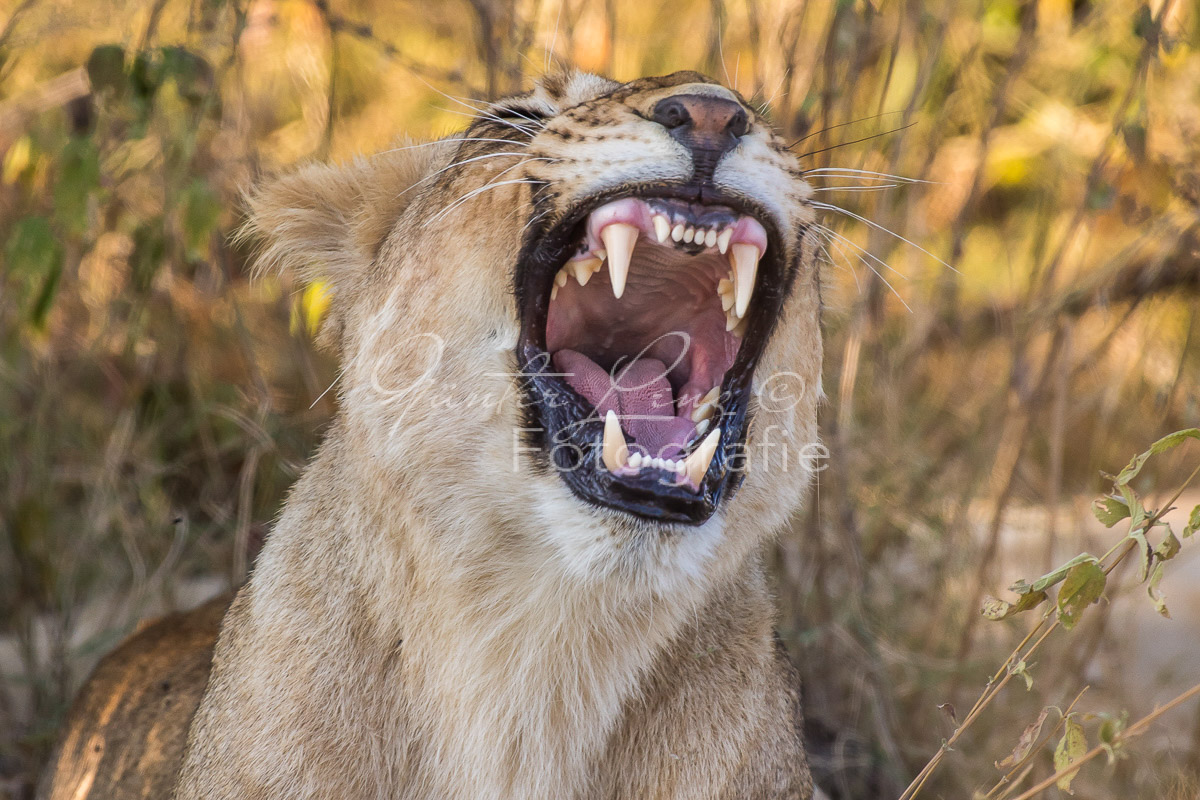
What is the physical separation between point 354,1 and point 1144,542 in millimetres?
6419

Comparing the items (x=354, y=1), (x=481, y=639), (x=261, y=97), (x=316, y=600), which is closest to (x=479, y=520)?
(x=481, y=639)

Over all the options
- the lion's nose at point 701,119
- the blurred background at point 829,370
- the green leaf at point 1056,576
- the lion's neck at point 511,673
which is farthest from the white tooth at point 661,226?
the green leaf at point 1056,576

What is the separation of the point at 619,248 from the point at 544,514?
51 cm

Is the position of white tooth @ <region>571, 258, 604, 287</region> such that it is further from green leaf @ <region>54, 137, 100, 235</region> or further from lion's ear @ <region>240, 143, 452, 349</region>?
green leaf @ <region>54, 137, 100, 235</region>

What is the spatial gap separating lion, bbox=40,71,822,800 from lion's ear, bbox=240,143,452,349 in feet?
0.54

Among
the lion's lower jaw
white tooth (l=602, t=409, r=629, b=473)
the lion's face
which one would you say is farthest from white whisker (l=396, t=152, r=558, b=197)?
the lion's lower jaw

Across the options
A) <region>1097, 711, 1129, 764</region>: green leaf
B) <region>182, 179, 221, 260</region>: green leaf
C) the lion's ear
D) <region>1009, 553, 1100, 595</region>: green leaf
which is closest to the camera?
<region>1097, 711, 1129, 764</region>: green leaf

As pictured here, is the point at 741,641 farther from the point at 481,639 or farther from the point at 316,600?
the point at 316,600

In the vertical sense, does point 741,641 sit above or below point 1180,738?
above

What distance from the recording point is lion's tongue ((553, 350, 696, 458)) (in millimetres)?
2561

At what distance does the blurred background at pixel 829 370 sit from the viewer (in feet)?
13.1

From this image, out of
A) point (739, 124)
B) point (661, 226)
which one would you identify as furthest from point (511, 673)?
point (739, 124)

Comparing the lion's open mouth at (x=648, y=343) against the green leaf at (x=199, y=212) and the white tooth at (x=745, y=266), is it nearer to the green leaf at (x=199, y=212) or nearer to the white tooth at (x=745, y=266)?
the white tooth at (x=745, y=266)

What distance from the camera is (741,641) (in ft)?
8.37
